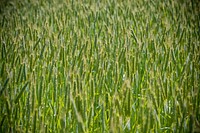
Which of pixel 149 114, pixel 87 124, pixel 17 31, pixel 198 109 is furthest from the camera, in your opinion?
pixel 17 31

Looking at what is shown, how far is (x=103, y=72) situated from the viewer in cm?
97

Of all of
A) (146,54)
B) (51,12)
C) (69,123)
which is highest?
(51,12)

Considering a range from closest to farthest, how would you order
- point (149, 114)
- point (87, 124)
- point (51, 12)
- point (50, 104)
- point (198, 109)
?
1. point (149, 114)
2. point (87, 124)
3. point (198, 109)
4. point (50, 104)
5. point (51, 12)

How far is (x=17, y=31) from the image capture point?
1.90 metres

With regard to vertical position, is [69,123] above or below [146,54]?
below

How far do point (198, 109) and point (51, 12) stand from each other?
179cm

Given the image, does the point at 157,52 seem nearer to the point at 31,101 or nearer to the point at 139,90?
the point at 139,90

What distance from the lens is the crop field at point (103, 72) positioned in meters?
0.78

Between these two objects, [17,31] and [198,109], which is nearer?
[198,109]

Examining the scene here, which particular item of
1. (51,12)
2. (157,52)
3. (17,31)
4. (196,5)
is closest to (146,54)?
(157,52)

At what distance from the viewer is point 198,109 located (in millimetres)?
898

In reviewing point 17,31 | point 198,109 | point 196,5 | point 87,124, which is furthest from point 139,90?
point 196,5

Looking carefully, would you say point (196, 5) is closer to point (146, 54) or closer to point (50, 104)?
point (146, 54)

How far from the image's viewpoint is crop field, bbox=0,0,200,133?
778 mm
